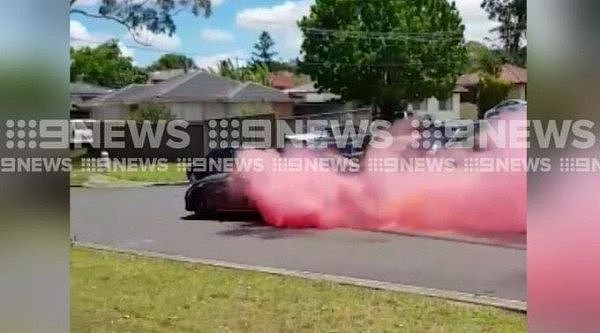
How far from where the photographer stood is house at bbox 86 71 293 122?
228 centimetres

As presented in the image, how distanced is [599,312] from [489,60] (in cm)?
84

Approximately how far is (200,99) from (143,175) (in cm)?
30

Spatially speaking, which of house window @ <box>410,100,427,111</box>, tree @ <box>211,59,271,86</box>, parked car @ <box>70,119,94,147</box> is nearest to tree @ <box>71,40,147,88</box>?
parked car @ <box>70,119,94,147</box>

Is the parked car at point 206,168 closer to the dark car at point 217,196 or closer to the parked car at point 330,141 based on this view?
the dark car at point 217,196

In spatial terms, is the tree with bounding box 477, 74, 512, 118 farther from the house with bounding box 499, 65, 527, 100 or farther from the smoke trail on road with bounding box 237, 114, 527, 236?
the smoke trail on road with bounding box 237, 114, 527, 236

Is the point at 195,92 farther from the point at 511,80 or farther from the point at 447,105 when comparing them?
the point at 511,80

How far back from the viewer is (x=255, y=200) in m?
2.29

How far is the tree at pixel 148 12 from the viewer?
225 cm

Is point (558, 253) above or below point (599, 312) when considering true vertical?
above

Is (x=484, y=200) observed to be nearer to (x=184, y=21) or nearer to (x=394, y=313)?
(x=394, y=313)

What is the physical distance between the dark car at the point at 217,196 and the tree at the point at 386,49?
1.39 ft

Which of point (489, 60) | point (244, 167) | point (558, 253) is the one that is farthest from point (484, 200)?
point (244, 167)

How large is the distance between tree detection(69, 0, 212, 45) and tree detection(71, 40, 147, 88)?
0.27 feet

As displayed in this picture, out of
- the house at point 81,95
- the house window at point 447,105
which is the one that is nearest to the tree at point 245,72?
the house at point 81,95
